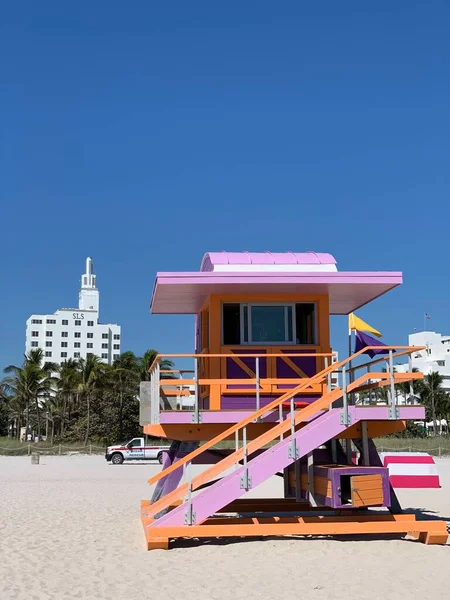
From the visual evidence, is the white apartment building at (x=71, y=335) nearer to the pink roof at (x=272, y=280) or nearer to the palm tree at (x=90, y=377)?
the palm tree at (x=90, y=377)

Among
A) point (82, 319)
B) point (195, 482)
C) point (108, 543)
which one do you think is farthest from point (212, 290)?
point (82, 319)

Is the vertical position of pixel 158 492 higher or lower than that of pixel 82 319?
lower

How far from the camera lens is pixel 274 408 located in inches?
541

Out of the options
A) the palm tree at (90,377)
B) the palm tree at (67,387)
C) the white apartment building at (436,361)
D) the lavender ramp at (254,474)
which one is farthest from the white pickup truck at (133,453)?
the white apartment building at (436,361)

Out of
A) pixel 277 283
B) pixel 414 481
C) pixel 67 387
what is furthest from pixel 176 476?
pixel 67 387

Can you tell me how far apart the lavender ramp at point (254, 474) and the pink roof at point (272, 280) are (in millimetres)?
3007

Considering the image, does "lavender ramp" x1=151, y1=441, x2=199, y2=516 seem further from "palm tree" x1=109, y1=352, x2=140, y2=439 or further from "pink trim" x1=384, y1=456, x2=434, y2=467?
"palm tree" x1=109, y1=352, x2=140, y2=439

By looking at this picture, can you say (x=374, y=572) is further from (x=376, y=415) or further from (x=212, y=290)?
(x=212, y=290)

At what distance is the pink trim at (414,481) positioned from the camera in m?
26.2

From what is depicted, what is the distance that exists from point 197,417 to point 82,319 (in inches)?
5061

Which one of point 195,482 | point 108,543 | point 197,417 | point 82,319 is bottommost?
point 108,543

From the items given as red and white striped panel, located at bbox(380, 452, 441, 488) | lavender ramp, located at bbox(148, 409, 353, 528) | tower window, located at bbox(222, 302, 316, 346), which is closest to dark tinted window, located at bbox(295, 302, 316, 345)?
tower window, located at bbox(222, 302, 316, 346)

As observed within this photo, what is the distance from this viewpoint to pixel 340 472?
41.6 ft

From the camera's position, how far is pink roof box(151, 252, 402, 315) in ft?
47.4
